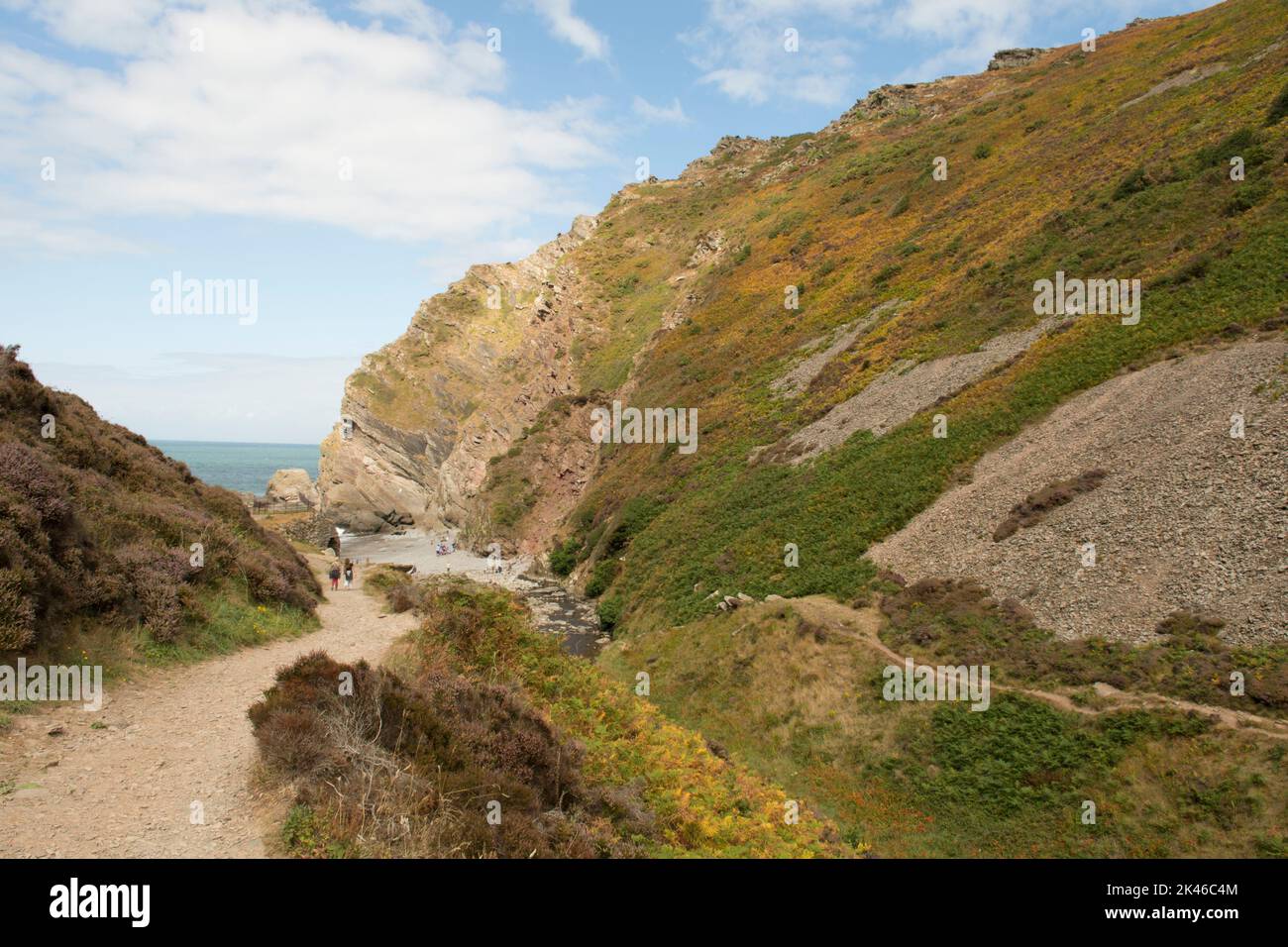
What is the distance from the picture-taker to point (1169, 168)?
115 ft

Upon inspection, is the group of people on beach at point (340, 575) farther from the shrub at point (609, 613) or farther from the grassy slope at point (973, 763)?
the grassy slope at point (973, 763)

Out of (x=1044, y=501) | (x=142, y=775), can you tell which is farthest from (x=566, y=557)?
(x=142, y=775)

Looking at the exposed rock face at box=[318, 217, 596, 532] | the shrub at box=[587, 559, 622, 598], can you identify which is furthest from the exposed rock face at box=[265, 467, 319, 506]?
the shrub at box=[587, 559, 622, 598]

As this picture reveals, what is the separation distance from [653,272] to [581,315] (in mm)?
13884

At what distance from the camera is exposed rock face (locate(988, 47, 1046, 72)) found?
3775 inches

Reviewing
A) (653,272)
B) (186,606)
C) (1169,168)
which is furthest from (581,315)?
(186,606)

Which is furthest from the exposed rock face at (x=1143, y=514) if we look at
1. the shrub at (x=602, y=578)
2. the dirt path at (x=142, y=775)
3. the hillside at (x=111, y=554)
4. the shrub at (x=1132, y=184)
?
the hillside at (x=111, y=554)

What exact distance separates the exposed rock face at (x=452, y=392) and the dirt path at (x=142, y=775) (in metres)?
68.3

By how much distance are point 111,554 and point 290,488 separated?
123 metres

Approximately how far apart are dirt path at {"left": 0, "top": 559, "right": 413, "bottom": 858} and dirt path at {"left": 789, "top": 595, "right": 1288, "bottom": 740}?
17.0 meters

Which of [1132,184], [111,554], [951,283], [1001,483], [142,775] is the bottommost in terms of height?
[142,775]

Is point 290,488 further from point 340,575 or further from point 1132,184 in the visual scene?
point 1132,184

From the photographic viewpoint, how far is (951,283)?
4203 centimetres

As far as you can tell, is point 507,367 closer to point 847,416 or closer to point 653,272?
point 653,272
